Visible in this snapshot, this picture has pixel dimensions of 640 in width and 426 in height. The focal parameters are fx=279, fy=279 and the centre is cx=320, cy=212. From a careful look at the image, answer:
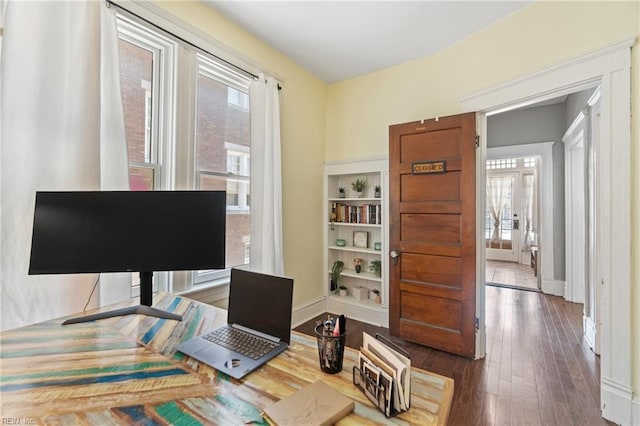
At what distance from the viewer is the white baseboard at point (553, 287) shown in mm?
4316

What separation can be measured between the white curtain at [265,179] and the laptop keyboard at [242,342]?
56.6 inches

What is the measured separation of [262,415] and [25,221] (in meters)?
1.59

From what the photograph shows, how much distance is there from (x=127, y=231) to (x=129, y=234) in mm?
17

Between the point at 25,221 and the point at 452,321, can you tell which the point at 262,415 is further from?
the point at 452,321

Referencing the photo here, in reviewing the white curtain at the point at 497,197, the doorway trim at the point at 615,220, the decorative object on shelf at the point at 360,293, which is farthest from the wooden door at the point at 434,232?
the white curtain at the point at 497,197

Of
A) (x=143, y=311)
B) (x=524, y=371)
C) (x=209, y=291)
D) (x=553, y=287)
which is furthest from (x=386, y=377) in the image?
(x=553, y=287)

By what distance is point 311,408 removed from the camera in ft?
2.48

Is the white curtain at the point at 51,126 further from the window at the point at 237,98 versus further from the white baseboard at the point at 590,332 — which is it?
the white baseboard at the point at 590,332

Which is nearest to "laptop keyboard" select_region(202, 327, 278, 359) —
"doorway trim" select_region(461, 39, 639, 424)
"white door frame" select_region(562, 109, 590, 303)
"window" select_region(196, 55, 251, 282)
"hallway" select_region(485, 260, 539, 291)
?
"window" select_region(196, 55, 251, 282)

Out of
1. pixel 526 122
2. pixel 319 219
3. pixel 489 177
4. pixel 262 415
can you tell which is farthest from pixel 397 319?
pixel 489 177

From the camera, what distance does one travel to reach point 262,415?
75cm

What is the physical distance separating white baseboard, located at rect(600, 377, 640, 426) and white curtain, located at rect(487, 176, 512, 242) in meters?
5.93

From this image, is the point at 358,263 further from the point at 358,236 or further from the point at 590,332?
the point at 590,332

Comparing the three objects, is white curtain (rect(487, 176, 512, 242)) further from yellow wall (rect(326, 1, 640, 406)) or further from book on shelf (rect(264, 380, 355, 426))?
book on shelf (rect(264, 380, 355, 426))
